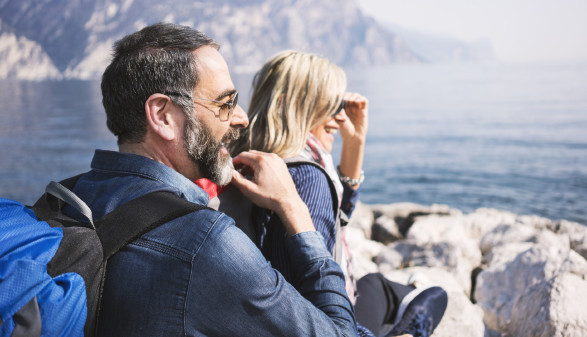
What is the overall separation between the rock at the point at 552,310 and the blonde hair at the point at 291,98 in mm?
2114

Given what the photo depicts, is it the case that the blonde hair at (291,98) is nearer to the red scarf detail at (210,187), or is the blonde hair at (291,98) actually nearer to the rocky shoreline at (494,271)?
the red scarf detail at (210,187)

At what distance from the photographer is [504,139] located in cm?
3062

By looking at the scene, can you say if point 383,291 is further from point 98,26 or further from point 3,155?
point 98,26

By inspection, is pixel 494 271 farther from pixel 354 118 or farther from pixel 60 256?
pixel 60 256

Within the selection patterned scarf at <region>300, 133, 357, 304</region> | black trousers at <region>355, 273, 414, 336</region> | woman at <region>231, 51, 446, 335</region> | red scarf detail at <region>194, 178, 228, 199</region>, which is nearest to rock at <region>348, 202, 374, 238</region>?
black trousers at <region>355, 273, 414, 336</region>

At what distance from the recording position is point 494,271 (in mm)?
4609

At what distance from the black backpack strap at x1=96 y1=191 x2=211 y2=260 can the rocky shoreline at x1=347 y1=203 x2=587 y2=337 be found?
284 cm

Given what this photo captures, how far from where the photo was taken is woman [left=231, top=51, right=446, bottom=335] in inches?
90.7

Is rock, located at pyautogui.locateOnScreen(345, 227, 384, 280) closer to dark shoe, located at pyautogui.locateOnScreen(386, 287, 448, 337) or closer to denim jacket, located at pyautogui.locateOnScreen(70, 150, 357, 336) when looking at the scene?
dark shoe, located at pyautogui.locateOnScreen(386, 287, 448, 337)

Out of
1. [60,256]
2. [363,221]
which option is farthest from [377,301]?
[363,221]

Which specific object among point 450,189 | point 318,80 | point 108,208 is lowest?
point 450,189

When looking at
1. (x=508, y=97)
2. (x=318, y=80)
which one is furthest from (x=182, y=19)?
(x=318, y=80)

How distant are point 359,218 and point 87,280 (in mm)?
7034

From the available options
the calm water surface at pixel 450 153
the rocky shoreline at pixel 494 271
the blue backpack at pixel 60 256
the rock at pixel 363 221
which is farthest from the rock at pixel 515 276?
A: the calm water surface at pixel 450 153
